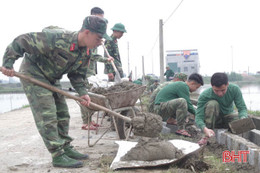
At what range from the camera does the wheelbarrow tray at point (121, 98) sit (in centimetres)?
389

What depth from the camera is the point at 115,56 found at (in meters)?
6.09

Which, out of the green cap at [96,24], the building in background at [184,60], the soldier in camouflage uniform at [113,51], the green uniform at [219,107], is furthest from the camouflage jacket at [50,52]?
the building in background at [184,60]

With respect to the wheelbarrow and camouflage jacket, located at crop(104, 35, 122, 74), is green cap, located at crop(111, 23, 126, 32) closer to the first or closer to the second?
camouflage jacket, located at crop(104, 35, 122, 74)

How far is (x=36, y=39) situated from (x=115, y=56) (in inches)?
130

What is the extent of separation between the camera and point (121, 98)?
3998mm

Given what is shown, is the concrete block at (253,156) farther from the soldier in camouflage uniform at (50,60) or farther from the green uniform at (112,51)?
the green uniform at (112,51)

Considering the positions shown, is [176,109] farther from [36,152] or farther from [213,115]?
[36,152]

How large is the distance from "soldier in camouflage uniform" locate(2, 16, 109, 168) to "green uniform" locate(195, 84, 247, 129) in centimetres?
196

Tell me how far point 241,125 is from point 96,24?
2423 mm

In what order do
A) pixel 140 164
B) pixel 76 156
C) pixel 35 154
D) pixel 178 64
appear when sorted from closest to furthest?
pixel 140 164, pixel 76 156, pixel 35 154, pixel 178 64

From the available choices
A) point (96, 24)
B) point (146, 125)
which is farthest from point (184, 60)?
point (96, 24)

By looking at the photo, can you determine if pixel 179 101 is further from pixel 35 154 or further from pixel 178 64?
pixel 178 64

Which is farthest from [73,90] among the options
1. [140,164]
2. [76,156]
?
[140,164]

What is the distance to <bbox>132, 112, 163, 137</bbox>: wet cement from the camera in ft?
11.2
